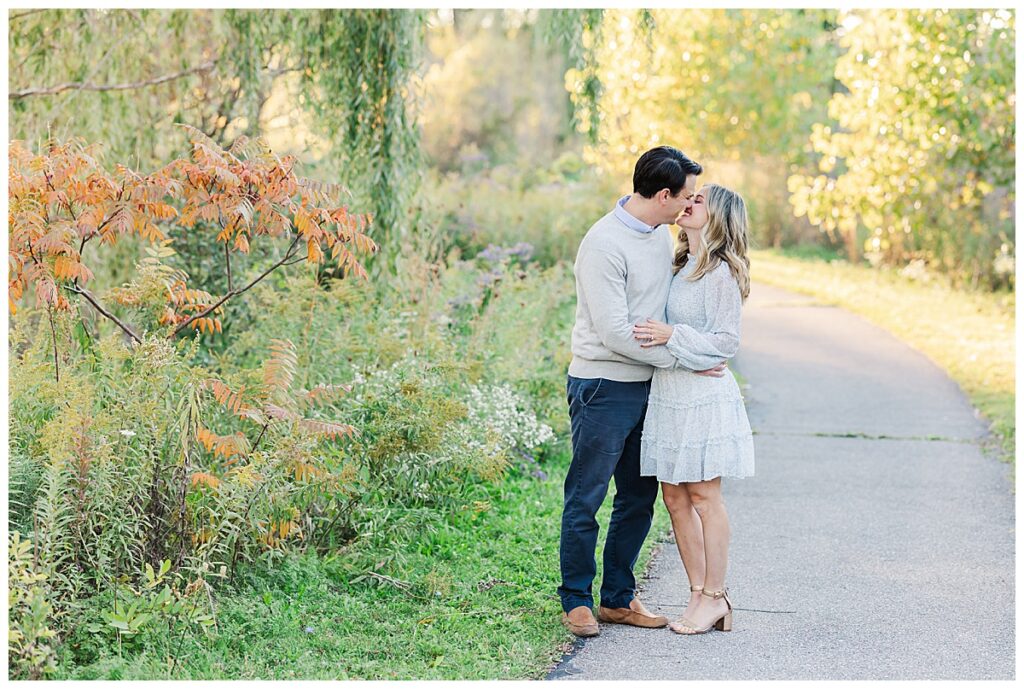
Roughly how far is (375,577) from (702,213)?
2139 mm

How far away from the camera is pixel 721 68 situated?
73.5 feet

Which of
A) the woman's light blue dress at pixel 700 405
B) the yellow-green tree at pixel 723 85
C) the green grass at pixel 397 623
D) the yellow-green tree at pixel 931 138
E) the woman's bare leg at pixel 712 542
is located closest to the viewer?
the green grass at pixel 397 623

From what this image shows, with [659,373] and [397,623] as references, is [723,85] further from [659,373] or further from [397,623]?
[397,623]

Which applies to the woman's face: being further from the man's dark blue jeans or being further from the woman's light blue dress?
the man's dark blue jeans

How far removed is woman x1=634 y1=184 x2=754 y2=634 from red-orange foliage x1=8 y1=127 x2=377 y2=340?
1432 mm

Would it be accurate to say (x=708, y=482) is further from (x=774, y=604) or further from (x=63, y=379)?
(x=63, y=379)

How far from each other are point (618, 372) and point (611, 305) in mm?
312

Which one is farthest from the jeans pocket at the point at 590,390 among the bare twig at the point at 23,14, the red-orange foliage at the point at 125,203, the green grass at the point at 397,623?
the bare twig at the point at 23,14

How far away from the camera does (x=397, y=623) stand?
469 centimetres

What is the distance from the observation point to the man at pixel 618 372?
4531mm

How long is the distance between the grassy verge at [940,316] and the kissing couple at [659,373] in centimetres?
414

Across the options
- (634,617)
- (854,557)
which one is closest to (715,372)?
(634,617)

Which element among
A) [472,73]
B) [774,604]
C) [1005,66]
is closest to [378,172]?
[774,604]

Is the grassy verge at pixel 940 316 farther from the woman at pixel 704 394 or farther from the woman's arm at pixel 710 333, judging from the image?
the woman's arm at pixel 710 333
